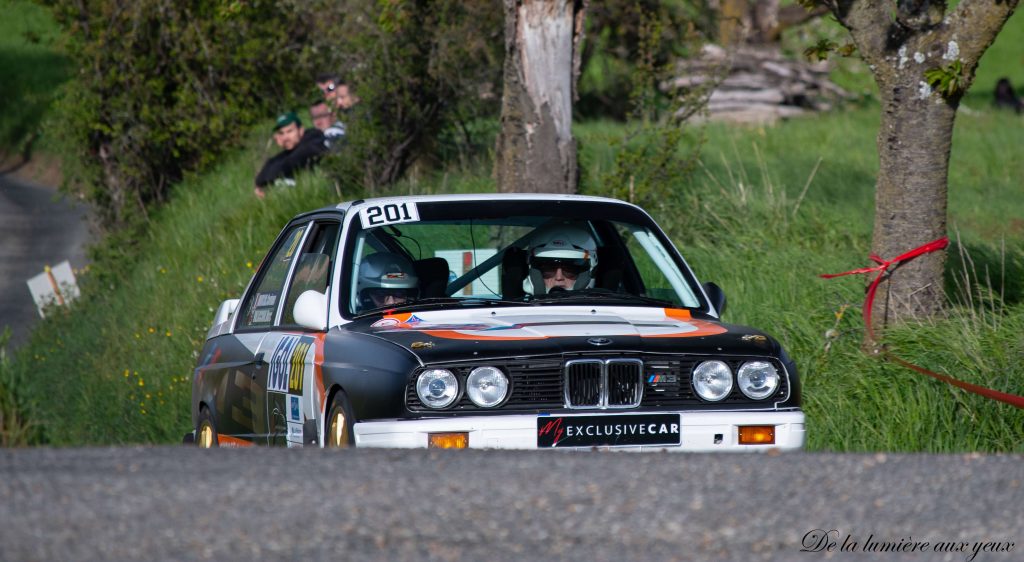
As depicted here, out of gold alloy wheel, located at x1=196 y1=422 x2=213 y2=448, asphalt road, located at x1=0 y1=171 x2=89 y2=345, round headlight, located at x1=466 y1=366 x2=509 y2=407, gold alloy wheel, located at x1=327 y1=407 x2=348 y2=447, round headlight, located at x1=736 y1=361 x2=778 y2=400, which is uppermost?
round headlight, located at x1=466 y1=366 x2=509 y2=407

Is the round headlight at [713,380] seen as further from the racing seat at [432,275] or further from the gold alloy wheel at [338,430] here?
the racing seat at [432,275]

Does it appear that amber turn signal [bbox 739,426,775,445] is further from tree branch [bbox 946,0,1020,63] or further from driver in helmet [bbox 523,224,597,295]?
tree branch [bbox 946,0,1020,63]

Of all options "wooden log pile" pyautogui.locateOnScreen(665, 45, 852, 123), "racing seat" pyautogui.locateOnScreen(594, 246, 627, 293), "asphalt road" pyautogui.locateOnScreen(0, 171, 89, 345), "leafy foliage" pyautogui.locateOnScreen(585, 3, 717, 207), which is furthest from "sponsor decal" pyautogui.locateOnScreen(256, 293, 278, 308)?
"wooden log pile" pyautogui.locateOnScreen(665, 45, 852, 123)

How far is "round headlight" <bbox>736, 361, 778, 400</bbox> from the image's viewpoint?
6.19 metres

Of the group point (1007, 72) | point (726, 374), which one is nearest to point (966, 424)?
point (726, 374)

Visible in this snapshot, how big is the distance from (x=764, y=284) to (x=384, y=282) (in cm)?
451

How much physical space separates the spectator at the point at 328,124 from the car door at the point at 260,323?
773cm

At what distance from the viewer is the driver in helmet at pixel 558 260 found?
7512mm

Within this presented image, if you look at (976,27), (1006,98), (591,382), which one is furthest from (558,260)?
(1006,98)

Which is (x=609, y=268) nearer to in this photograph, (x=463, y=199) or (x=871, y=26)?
(x=463, y=199)

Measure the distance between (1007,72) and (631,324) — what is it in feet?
160

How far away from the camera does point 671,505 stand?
452 centimetres

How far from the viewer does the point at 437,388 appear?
5863 millimetres

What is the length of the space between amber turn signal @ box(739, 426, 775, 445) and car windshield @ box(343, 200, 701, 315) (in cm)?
110
